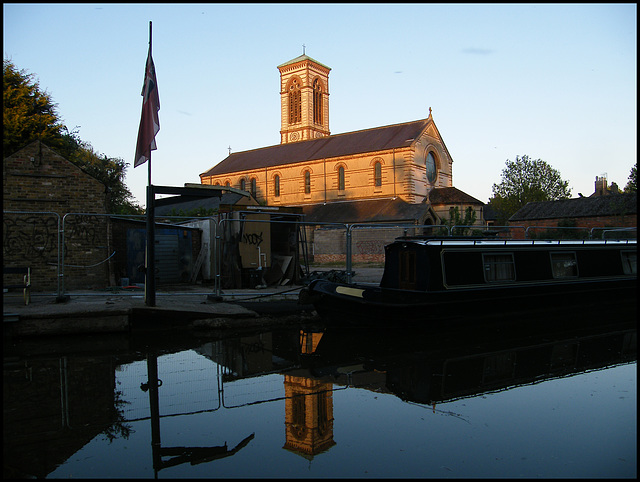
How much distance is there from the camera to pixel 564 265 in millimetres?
12477

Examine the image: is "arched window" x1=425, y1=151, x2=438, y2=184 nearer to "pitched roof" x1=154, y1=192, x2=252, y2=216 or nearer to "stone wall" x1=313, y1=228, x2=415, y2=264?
"stone wall" x1=313, y1=228, x2=415, y2=264

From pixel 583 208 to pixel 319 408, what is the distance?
140 ft

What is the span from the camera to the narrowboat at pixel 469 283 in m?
10.1

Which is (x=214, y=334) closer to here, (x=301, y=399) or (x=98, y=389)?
(x=98, y=389)

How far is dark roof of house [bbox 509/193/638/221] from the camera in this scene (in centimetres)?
3791

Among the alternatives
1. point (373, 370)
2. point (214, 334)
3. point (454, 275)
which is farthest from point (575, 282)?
point (214, 334)

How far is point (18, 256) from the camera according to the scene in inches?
525

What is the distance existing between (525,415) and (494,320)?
571 cm

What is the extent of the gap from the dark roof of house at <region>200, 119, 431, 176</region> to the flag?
32.8 meters

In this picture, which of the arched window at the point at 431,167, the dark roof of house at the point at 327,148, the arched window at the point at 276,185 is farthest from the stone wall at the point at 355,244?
the arched window at the point at 276,185

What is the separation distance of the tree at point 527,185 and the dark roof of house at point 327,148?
74.7 ft

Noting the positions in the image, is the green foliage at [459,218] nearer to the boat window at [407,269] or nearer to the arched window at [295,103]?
the boat window at [407,269]

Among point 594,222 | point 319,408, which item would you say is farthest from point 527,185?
point 319,408

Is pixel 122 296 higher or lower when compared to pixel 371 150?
lower
